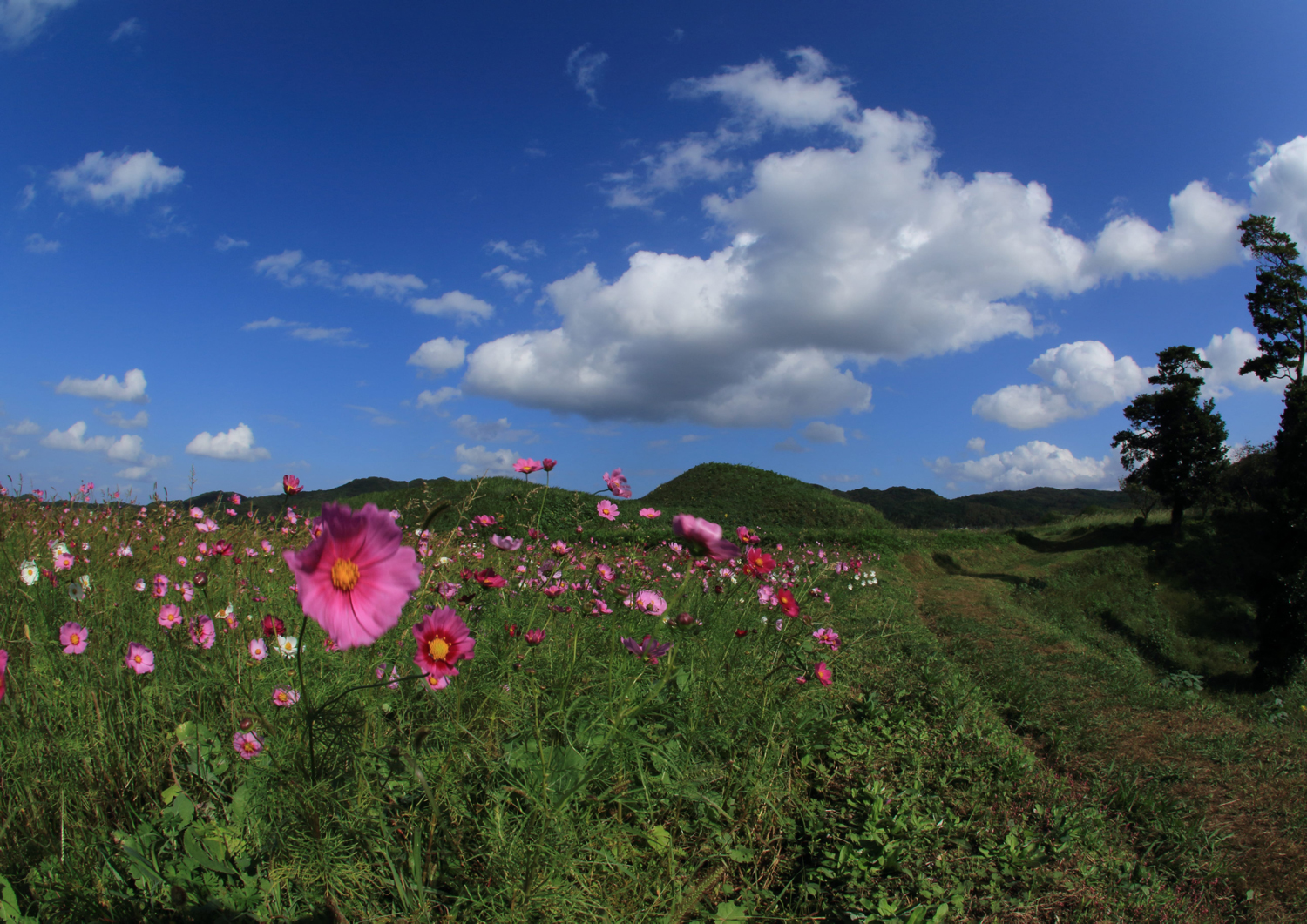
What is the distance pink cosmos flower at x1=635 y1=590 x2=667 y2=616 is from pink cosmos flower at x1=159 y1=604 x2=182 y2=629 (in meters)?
1.34

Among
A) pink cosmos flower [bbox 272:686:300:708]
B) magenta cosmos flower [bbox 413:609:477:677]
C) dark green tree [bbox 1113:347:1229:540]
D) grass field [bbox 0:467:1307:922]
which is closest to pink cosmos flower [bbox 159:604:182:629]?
grass field [bbox 0:467:1307:922]

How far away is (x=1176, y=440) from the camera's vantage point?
1334 cm

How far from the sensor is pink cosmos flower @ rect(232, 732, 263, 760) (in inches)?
52.7

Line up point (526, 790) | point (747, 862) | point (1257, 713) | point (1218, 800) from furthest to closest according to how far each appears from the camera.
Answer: point (1257, 713)
point (1218, 800)
point (747, 862)
point (526, 790)

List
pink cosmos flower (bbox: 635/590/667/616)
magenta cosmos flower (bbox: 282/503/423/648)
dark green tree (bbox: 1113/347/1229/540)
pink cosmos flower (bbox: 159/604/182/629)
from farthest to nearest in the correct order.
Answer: dark green tree (bbox: 1113/347/1229/540), pink cosmos flower (bbox: 635/590/667/616), pink cosmos flower (bbox: 159/604/182/629), magenta cosmos flower (bbox: 282/503/423/648)

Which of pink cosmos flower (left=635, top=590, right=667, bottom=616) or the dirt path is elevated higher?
pink cosmos flower (left=635, top=590, right=667, bottom=616)

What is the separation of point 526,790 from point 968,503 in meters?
32.6

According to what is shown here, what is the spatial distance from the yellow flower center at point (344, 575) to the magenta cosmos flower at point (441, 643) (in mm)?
302

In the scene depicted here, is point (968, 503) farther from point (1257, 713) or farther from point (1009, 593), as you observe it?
point (1257, 713)

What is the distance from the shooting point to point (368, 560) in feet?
2.80

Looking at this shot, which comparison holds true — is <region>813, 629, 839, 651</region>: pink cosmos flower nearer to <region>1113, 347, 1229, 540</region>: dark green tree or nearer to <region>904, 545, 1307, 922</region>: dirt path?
<region>904, 545, 1307, 922</region>: dirt path

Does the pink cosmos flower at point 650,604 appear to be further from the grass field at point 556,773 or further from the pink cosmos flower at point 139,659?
the pink cosmos flower at point 139,659

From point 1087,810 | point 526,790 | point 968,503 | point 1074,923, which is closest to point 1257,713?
point 1087,810

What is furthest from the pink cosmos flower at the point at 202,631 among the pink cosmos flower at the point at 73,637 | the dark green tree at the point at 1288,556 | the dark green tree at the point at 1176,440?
the dark green tree at the point at 1176,440
